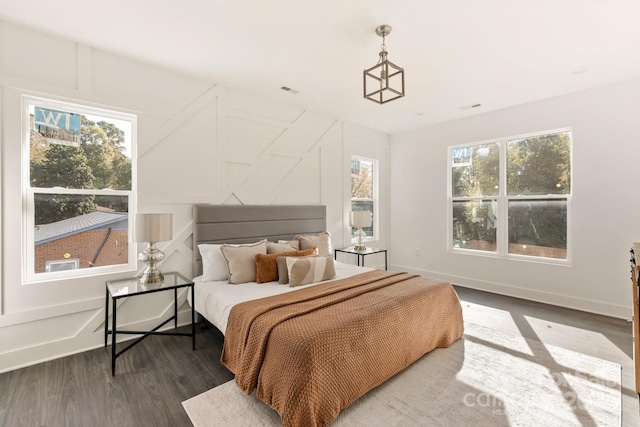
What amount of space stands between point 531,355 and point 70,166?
4.36 metres

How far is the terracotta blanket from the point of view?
1598mm

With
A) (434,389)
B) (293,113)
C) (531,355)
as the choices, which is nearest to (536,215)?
(531,355)

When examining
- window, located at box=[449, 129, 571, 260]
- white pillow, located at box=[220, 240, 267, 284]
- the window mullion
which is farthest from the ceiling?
white pillow, located at box=[220, 240, 267, 284]

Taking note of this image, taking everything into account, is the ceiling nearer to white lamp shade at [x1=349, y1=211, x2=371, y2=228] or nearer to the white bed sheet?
white lamp shade at [x1=349, y1=211, x2=371, y2=228]

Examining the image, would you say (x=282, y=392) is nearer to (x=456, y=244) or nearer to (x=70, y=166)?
(x=70, y=166)

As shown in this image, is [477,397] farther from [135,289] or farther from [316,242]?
[135,289]

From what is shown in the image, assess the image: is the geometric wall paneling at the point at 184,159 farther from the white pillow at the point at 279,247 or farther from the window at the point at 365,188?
Result: the window at the point at 365,188

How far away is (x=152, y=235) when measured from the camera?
2.50 meters

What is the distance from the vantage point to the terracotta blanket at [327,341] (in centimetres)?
160

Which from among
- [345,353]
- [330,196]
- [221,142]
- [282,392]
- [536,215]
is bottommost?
[282,392]

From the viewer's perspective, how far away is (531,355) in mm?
2473

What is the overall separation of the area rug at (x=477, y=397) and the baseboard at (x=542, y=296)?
1461mm

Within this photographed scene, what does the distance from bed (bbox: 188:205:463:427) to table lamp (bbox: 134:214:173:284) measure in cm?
43

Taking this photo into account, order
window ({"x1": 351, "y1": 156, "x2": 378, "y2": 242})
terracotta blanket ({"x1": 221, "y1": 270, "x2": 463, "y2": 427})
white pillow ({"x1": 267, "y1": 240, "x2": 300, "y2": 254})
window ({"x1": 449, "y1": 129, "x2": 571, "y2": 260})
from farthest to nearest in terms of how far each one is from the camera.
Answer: window ({"x1": 351, "y1": 156, "x2": 378, "y2": 242}) < window ({"x1": 449, "y1": 129, "x2": 571, "y2": 260}) < white pillow ({"x1": 267, "y1": 240, "x2": 300, "y2": 254}) < terracotta blanket ({"x1": 221, "y1": 270, "x2": 463, "y2": 427})
